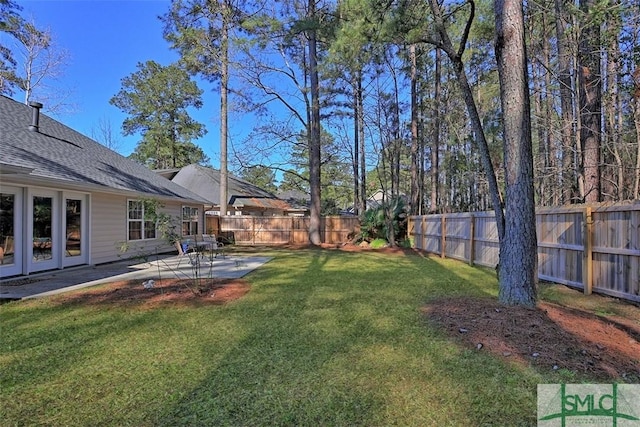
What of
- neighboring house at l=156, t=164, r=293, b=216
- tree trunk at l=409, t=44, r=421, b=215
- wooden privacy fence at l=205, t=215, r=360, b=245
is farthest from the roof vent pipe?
tree trunk at l=409, t=44, r=421, b=215

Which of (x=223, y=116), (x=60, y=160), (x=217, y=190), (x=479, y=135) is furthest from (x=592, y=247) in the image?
(x=217, y=190)

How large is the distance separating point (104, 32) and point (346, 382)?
50.0 feet

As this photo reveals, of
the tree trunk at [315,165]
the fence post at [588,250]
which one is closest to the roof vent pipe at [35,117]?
the tree trunk at [315,165]

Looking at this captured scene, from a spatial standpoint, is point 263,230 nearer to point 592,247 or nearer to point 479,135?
point 479,135

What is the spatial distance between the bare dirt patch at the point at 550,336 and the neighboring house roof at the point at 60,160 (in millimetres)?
7310

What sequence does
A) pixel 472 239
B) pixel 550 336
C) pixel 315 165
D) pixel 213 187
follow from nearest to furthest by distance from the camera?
pixel 550 336 < pixel 472 239 < pixel 315 165 < pixel 213 187

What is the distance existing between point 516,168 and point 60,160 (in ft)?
33.4

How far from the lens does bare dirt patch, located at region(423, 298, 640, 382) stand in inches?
121

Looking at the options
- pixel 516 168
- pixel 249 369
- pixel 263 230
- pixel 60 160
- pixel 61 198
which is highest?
pixel 60 160

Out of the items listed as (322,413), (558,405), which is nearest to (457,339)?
(558,405)

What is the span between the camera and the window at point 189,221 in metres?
Answer: 15.3

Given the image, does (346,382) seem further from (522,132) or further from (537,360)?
(522,132)

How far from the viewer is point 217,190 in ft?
76.6

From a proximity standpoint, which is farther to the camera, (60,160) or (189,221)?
(189,221)
